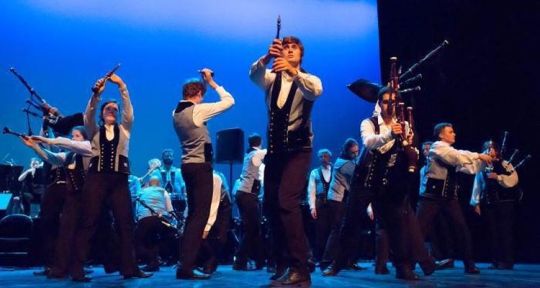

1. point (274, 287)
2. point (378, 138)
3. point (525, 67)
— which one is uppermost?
point (525, 67)

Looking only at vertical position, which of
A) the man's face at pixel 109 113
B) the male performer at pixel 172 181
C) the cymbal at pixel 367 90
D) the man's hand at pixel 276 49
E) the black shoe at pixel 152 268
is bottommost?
the black shoe at pixel 152 268

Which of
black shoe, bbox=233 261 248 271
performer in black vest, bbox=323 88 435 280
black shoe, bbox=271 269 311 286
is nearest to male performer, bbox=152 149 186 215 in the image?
black shoe, bbox=233 261 248 271

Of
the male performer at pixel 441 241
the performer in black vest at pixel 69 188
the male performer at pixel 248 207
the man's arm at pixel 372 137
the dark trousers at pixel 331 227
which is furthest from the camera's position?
the male performer at pixel 248 207

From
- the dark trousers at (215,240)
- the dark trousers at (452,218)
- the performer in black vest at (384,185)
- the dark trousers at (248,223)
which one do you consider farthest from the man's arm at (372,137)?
the dark trousers at (248,223)

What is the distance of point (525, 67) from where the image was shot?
10000 millimetres

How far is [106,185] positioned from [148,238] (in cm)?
292

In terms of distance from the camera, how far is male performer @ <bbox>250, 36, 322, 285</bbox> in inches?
169

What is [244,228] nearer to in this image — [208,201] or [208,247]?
[208,247]

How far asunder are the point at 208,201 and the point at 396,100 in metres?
1.96

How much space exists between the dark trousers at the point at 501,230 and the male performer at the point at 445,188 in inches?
70.0

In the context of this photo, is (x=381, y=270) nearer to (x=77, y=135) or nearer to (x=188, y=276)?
(x=188, y=276)

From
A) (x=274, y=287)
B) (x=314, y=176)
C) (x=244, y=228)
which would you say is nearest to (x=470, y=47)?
(x=314, y=176)

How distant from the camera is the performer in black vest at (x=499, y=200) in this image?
8367 mm

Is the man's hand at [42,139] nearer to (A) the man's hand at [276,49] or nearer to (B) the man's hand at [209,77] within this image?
(B) the man's hand at [209,77]
